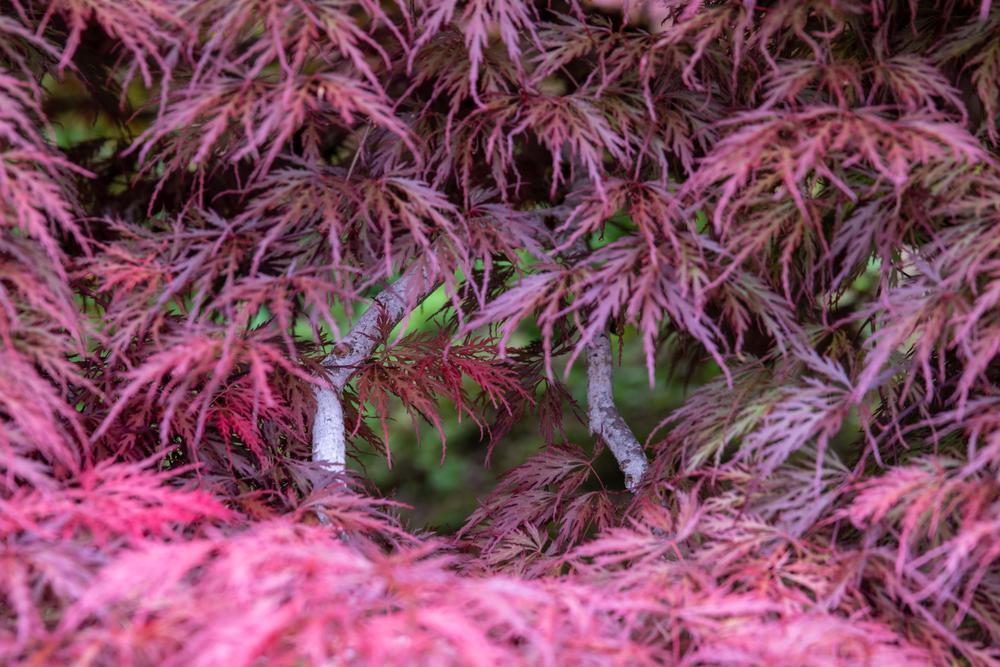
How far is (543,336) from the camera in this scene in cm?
115

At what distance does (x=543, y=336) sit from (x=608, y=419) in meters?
0.38

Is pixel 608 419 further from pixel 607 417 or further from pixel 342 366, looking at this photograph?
pixel 342 366

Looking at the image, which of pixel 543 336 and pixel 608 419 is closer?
pixel 543 336

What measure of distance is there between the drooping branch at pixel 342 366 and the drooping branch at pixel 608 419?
0.34 meters

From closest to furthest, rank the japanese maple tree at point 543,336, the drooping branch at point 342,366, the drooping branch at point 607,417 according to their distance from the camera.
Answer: the japanese maple tree at point 543,336 < the drooping branch at point 342,366 < the drooping branch at point 607,417

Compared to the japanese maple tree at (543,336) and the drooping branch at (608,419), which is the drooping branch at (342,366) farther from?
the drooping branch at (608,419)

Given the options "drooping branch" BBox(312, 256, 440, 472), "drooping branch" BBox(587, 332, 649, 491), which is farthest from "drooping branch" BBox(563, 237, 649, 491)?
"drooping branch" BBox(312, 256, 440, 472)

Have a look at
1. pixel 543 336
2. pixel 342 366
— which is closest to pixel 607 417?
pixel 543 336

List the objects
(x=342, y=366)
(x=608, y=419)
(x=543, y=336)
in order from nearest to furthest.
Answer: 1. (x=543, y=336)
2. (x=342, y=366)
3. (x=608, y=419)

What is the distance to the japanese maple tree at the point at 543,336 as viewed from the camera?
33.1 inches

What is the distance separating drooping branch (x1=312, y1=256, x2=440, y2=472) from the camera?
1300mm

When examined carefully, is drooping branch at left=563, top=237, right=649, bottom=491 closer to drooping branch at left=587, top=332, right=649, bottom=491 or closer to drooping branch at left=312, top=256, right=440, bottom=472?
drooping branch at left=587, top=332, right=649, bottom=491

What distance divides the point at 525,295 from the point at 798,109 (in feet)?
1.44

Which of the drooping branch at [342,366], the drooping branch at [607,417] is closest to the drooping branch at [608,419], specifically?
the drooping branch at [607,417]
